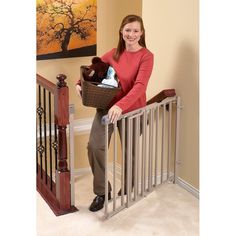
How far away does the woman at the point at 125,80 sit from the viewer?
3086mm

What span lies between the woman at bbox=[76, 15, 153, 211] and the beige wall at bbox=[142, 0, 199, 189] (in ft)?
1.26

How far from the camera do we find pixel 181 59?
11.6ft

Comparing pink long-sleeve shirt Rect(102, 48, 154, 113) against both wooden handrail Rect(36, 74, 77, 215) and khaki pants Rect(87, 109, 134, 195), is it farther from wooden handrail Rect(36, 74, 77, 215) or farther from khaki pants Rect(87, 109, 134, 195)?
wooden handrail Rect(36, 74, 77, 215)

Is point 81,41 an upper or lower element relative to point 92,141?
upper

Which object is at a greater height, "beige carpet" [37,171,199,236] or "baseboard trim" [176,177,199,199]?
"baseboard trim" [176,177,199,199]

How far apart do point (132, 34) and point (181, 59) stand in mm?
536

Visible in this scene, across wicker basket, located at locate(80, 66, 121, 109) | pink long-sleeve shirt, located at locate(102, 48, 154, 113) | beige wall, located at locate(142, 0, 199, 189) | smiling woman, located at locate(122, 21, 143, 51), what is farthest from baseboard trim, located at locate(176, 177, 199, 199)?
smiling woman, located at locate(122, 21, 143, 51)

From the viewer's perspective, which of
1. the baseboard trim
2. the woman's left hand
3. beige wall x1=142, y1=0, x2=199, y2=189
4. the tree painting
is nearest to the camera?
the woman's left hand

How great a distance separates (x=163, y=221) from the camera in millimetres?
3168

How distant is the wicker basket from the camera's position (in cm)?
308
